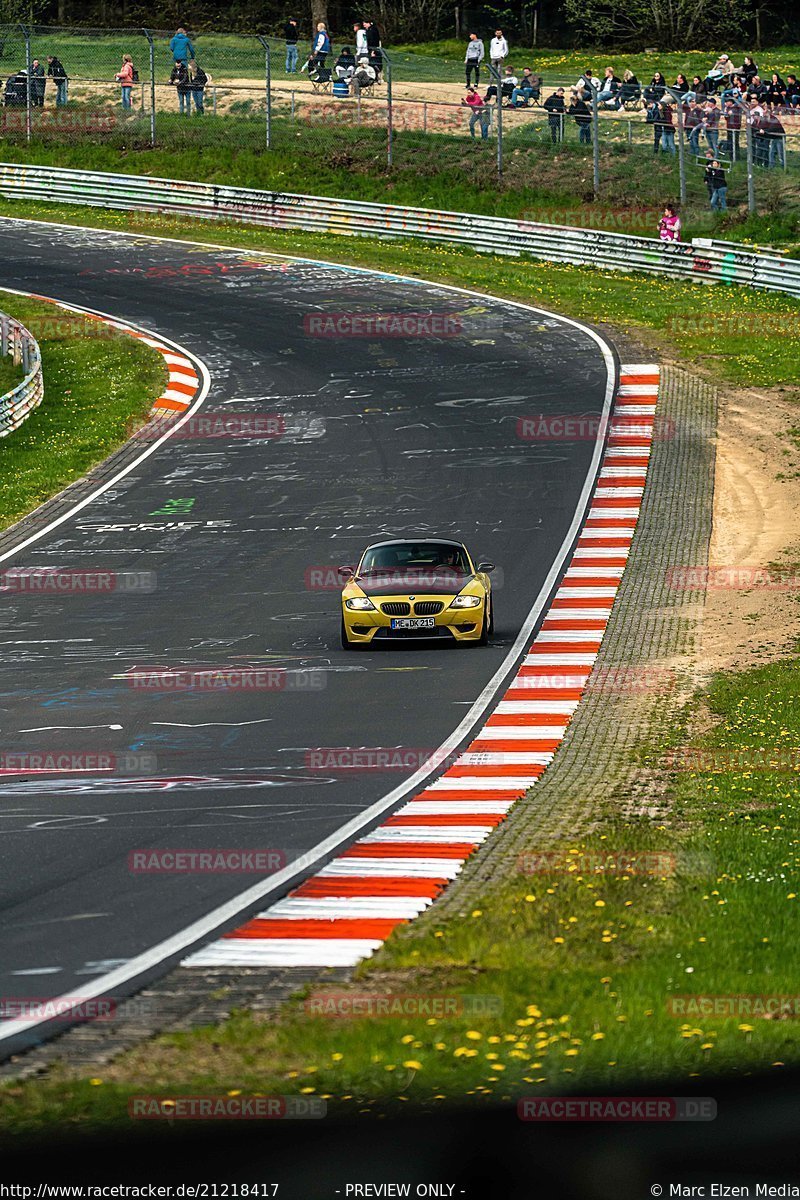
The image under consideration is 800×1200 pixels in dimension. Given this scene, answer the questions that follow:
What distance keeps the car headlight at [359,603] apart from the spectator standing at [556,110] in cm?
3339

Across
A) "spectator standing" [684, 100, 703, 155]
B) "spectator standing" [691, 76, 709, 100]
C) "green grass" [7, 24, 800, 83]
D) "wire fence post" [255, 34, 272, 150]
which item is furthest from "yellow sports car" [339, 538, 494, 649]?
"wire fence post" [255, 34, 272, 150]

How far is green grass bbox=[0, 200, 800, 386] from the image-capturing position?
4003 centimetres

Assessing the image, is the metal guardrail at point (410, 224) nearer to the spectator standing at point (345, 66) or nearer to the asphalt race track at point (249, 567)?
the asphalt race track at point (249, 567)

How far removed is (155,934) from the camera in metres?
9.86

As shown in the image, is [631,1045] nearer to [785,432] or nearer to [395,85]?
[785,432]

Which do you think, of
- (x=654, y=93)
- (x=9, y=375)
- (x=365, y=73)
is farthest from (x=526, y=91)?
(x=9, y=375)

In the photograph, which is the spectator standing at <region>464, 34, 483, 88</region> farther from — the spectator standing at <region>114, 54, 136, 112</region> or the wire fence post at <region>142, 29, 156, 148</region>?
the spectator standing at <region>114, 54, 136, 112</region>

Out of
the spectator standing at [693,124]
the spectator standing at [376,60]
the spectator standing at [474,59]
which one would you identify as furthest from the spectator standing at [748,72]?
the spectator standing at [376,60]

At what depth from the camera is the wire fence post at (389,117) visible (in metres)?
53.0

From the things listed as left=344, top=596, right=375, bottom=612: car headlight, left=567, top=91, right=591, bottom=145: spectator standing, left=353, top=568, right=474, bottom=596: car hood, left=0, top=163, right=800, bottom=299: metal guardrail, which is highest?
left=567, top=91, right=591, bottom=145: spectator standing

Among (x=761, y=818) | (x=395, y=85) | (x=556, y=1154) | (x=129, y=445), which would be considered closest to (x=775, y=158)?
(x=395, y=85)

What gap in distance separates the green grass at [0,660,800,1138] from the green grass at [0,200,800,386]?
2767cm

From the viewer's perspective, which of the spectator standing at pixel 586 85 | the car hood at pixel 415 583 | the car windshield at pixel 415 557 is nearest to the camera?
the car hood at pixel 415 583

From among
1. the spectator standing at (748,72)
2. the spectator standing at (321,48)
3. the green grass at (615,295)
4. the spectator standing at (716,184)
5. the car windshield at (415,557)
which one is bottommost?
the car windshield at (415,557)
